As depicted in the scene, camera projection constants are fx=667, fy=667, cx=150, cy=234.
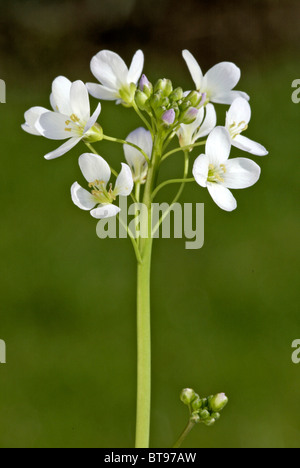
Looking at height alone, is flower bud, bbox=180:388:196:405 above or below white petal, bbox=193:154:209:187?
below

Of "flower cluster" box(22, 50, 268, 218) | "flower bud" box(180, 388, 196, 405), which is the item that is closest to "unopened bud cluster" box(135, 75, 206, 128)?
"flower cluster" box(22, 50, 268, 218)

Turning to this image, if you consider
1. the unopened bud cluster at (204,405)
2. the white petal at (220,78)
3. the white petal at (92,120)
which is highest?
the white petal at (220,78)

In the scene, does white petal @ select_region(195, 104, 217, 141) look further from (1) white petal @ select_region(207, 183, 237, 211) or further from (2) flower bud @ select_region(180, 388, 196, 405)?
(2) flower bud @ select_region(180, 388, 196, 405)

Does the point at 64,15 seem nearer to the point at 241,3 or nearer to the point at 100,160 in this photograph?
the point at 241,3

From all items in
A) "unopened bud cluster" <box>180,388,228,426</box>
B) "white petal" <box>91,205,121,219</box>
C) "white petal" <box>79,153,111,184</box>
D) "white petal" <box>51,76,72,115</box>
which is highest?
"white petal" <box>51,76,72,115</box>

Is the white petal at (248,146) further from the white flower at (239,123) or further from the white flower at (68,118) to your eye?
the white flower at (68,118)

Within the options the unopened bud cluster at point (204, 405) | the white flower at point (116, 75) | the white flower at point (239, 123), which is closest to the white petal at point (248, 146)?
the white flower at point (239, 123)

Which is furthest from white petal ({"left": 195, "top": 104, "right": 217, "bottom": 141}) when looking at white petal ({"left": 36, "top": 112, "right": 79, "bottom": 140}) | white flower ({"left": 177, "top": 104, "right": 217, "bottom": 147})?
white petal ({"left": 36, "top": 112, "right": 79, "bottom": 140})
